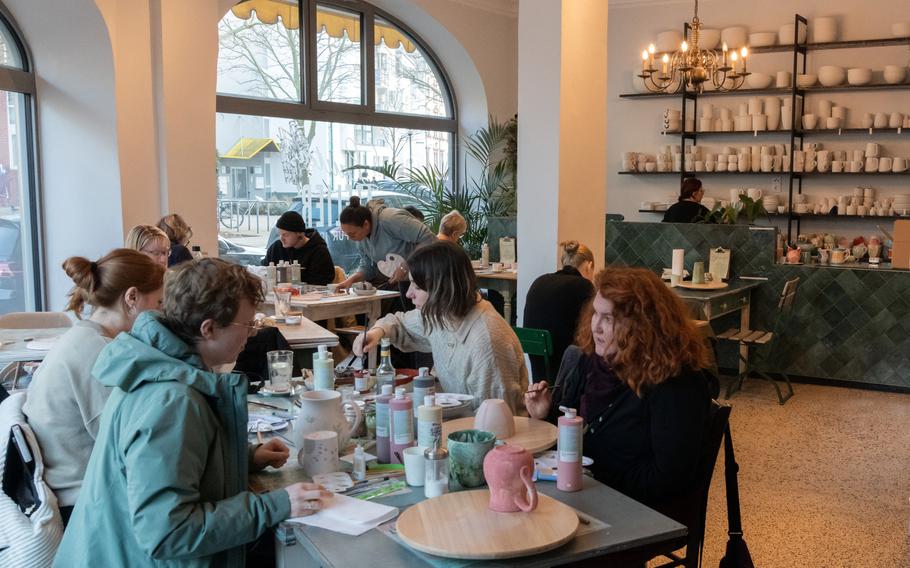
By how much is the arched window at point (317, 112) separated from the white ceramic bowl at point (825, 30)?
12.6ft

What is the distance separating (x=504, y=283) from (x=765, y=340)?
79.5 inches

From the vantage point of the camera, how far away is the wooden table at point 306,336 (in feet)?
13.9

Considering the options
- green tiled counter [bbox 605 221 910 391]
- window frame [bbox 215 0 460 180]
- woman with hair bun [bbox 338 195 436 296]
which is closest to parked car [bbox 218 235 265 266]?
window frame [bbox 215 0 460 180]

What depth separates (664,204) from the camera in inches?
357

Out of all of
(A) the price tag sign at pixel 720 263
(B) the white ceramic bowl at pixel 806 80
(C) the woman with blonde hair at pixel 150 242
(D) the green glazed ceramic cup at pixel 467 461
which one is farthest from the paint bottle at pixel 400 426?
(B) the white ceramic bowl at pixel 806 80

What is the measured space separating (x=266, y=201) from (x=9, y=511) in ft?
19.3

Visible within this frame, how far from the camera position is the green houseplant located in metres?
9.11

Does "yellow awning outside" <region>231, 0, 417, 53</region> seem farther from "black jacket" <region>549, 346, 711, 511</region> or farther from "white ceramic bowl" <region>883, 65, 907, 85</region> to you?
"black jacket" <region>549, 346, 711, 511</region>

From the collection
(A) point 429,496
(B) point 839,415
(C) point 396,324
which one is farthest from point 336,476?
(B) point 839,415

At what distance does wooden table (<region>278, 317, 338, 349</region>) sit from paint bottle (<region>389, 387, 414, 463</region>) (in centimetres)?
186

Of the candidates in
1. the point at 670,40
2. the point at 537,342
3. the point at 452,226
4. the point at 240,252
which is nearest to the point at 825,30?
the point at 670,40

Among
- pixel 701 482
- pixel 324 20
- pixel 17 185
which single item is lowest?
pixel 701 482

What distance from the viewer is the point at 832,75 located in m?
8.00

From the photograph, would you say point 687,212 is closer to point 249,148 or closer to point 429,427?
point 249,148
